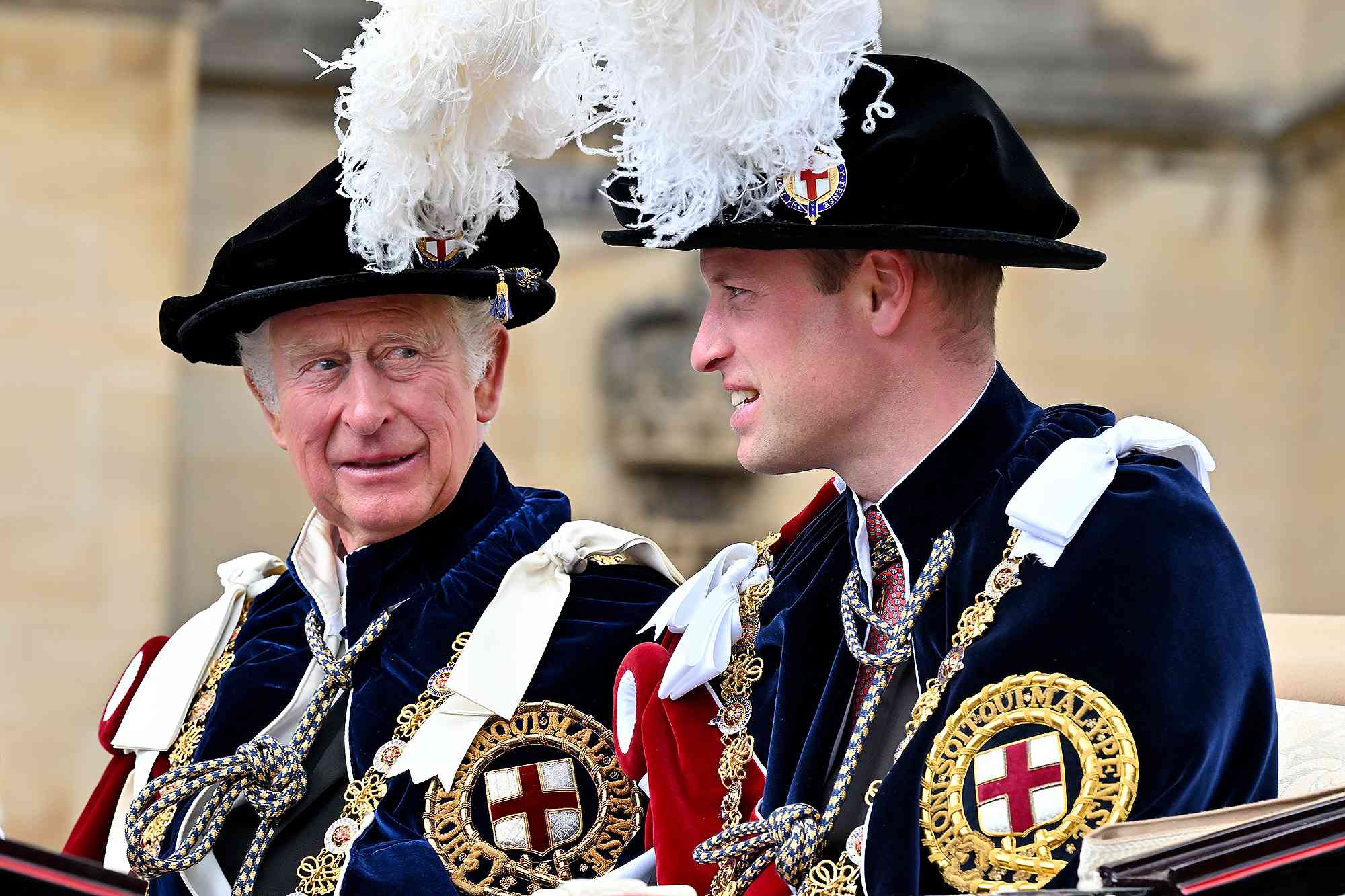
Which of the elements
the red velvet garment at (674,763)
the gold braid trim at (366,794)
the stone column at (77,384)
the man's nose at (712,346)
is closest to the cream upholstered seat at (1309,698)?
the red velvet garment at (674,763)

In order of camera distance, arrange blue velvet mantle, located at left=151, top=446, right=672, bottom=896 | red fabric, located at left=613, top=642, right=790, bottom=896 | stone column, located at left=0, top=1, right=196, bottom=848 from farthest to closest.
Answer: stone column, located at left=0, top=1, right=196, bottom=848 → blue velvet mantle, located at left=151, top=446, right=672, bottom=896 → red fabric, located at left=613, top=642, right=790, bottom=896

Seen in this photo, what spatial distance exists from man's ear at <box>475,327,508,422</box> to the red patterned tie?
989mm

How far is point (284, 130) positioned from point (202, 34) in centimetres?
52

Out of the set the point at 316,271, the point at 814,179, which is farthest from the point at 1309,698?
the point at 316,271

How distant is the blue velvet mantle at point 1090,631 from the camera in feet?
6.95

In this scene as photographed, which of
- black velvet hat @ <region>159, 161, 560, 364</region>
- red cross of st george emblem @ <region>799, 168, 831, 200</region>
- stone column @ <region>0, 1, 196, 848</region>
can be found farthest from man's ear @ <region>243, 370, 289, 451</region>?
stone column @ <region>0, 1, 196, 848</region>

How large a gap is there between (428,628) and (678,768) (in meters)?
0.61

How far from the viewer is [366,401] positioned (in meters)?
3.04

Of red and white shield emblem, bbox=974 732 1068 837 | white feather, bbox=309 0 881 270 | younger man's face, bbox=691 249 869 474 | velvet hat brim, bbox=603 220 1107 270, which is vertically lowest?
red and white shield emblem, bbox=974 732 1068 837

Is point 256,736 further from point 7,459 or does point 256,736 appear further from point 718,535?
point 718,535

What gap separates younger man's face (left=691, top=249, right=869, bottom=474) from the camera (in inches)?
96.3

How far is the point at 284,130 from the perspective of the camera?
727 cm

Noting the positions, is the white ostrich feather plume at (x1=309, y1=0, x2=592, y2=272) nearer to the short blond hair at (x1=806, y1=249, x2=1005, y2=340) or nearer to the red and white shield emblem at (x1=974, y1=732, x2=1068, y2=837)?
the short blond hair at (x1=806, y1=249, x2=1005, y2=340)

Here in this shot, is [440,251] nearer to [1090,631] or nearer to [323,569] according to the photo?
[323,569]
